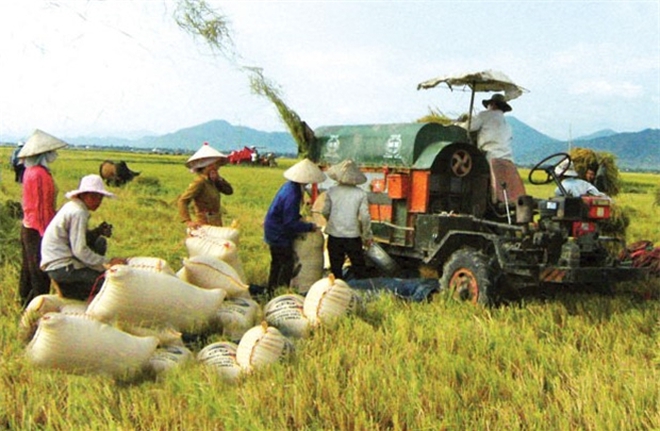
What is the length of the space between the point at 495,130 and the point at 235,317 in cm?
357

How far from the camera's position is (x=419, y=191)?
738cm

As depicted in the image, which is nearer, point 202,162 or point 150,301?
point 150,301

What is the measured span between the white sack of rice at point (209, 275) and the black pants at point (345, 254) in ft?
5.50

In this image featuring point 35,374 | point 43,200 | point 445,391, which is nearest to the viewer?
point 445,391

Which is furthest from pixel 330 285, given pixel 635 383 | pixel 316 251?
pixel 635 383

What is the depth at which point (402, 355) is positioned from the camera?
439 centimetres

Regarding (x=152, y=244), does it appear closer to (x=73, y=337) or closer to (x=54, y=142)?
(x=54, y=142)

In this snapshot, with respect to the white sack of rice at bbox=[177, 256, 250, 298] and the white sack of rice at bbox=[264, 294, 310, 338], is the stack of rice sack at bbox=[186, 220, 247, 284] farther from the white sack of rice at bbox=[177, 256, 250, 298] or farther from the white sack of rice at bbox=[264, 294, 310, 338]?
the white sack of rice at bbox=[264, 294, 310, 338]

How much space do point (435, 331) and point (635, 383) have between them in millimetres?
1427

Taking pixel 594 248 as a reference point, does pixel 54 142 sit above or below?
above

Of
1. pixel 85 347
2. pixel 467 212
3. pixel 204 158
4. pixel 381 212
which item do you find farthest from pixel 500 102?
pixel 85 347

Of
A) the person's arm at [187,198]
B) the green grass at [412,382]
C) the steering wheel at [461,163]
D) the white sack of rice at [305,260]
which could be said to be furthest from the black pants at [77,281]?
the steering wheel at [461,163]

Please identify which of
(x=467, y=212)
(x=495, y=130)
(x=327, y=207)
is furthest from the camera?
(x=467, y=212)

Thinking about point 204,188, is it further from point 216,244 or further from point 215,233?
point 216,244
